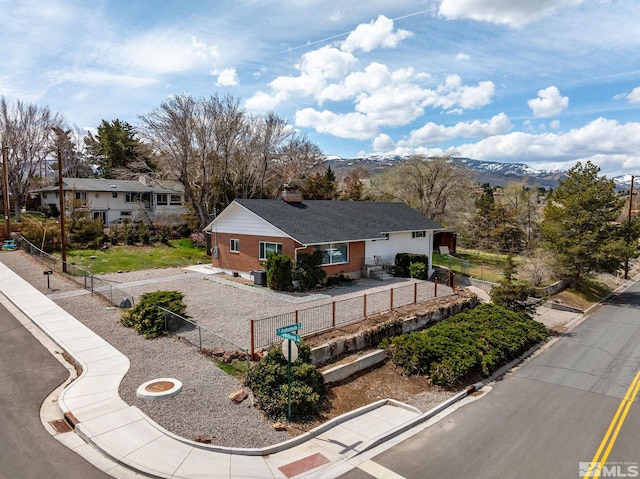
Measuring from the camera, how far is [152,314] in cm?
1518

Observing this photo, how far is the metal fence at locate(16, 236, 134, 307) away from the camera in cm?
1892

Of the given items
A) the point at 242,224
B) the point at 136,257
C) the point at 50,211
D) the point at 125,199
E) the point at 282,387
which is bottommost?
the point at 282,387

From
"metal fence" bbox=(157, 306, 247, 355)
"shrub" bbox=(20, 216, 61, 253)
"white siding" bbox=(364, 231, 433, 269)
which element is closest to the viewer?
"metal fence" bbox=(157, 306, 247, 355)

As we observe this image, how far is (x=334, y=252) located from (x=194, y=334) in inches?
465

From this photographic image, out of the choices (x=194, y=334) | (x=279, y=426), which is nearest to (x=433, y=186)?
(x=194, y=334)

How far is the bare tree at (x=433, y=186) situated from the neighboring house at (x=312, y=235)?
44.3ft

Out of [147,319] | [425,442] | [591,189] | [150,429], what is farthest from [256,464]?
[591,189]

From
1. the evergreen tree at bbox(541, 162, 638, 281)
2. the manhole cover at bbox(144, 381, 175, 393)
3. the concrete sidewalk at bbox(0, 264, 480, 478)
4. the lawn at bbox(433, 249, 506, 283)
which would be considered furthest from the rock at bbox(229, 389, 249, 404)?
the evergreen tree at bbox(541, 162, 638, 281)

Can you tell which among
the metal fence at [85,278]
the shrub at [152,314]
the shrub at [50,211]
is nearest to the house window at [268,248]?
the metal fence at [85,278]

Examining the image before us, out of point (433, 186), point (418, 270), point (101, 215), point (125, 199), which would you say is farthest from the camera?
point (125, 199)

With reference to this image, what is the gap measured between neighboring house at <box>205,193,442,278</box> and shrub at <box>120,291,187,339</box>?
8.41 meters

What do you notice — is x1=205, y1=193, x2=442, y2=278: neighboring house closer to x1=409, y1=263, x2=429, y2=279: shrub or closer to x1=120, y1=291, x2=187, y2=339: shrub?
x1=409, y1=263, x2=429, y2=279: shrub

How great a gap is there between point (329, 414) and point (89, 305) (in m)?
13.2

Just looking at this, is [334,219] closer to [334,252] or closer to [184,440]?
[334,252]
